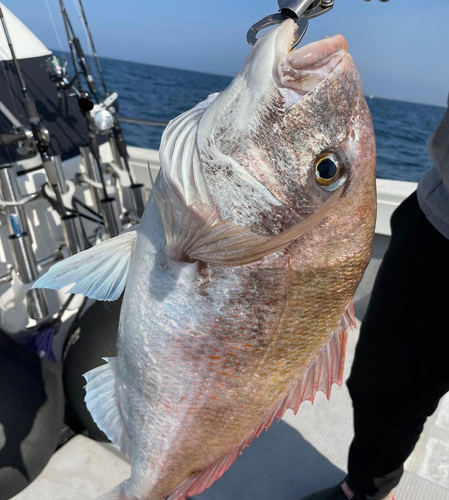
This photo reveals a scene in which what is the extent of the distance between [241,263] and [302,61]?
1.34 ft

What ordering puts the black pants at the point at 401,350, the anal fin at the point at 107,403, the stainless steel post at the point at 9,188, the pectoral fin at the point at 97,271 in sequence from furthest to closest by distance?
the stainless steel post at the point at 9,188
the black pants at the point at 401,350
the anal fin at the point at 107,403
the pectoral fin at the point at 97,271

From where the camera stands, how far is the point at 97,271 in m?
1.04

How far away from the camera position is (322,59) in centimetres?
85

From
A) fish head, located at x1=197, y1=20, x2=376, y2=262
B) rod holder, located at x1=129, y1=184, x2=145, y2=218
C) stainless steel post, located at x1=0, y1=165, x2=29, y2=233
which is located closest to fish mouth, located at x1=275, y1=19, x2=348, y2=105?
fish head, located at x1=197, y1=20, x2=376, y2=262

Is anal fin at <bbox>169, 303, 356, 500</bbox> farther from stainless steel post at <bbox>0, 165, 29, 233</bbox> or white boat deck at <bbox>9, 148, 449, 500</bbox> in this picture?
stainless steel post at <bbox>0, 165, 29, 233</bbox>

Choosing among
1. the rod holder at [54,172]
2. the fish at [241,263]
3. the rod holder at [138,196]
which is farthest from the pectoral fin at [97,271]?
the rod holder at [138,196]

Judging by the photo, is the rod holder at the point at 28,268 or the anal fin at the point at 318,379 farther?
the rod holder at the point at 28,268

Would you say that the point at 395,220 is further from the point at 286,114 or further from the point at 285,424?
the point at 285,424

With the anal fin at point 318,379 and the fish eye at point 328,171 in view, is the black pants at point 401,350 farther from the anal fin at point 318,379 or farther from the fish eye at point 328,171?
the fish eye at point 328,171

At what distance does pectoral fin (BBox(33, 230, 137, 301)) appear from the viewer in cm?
103

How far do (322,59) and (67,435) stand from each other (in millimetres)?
2167

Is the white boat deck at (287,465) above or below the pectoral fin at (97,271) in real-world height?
below

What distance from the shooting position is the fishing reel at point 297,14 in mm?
872

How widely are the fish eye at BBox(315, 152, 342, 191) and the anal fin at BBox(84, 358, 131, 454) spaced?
707mm
